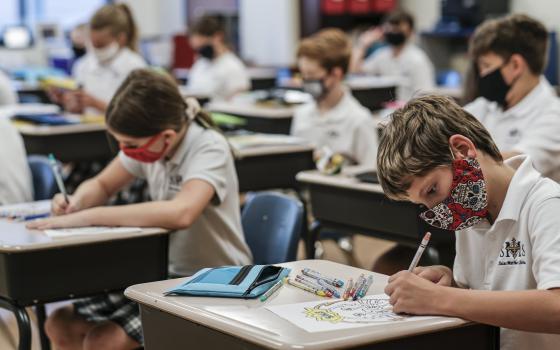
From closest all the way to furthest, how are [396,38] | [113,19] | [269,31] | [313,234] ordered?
1. [313,234]
2. [113,19]
3. [396,38]
4. [269,31]

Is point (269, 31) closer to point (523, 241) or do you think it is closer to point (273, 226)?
point (273, 226)

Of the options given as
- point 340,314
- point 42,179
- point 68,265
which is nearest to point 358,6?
point 42,179

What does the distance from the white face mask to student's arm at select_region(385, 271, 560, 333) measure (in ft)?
14.0

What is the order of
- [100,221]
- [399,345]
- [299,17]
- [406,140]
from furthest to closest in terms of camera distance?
[299,17] < [100,221] < [406,140] < [399,345]

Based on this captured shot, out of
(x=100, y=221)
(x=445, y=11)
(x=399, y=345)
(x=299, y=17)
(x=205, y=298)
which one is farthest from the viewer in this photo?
(x=299, y=17)

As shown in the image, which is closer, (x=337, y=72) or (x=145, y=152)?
(x=145, y=152)

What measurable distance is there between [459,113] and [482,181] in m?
0.14

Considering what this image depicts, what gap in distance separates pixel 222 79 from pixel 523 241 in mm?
5742

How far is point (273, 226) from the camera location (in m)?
2.86

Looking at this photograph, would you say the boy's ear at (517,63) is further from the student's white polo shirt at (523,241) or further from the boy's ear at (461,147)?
the boy's ear at (461,147)

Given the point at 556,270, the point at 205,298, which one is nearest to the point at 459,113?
the point at 556,270

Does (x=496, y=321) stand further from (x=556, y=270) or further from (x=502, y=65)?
(x=502, y=65)

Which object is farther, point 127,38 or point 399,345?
point 127,38

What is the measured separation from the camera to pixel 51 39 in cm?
1003
